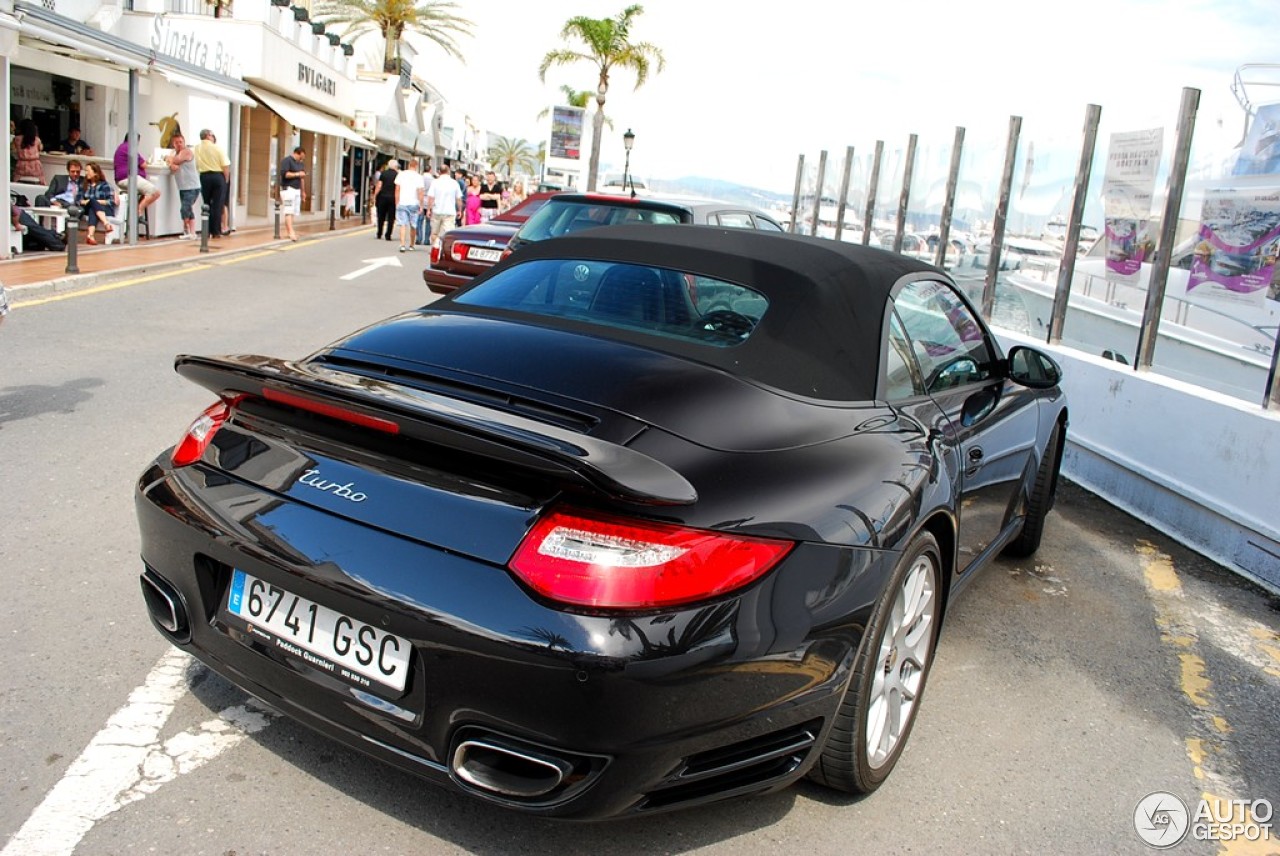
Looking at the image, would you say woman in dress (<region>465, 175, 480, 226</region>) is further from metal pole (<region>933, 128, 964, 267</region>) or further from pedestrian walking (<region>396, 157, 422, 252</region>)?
metal pole (<region>933, 128, 964, 267</region>)

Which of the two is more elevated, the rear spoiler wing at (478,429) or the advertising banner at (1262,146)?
the advertising banner at (1262,146)

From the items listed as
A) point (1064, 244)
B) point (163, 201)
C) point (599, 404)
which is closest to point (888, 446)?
point (599, 404)

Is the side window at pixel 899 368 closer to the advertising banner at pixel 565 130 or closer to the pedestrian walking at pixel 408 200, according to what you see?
the pedestrian walking at pixel 408 200

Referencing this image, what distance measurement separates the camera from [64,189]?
611 inches

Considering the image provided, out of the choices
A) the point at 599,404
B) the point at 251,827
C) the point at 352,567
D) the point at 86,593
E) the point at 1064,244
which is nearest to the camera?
the point at 352,567

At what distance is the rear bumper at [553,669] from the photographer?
2.26 meters

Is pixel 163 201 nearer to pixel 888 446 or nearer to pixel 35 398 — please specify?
pixel 35 398

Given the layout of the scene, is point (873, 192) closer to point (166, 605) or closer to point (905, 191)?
point (905, 191)

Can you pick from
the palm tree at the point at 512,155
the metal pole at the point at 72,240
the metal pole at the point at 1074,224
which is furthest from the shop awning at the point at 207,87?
the palm tree at the point at 512,155

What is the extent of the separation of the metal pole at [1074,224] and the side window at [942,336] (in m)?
4.99

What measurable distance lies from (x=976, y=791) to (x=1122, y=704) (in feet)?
A: 3.71

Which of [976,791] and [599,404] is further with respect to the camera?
[976,791]

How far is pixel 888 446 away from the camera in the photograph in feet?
10.1

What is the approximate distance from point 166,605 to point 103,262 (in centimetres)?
1264
